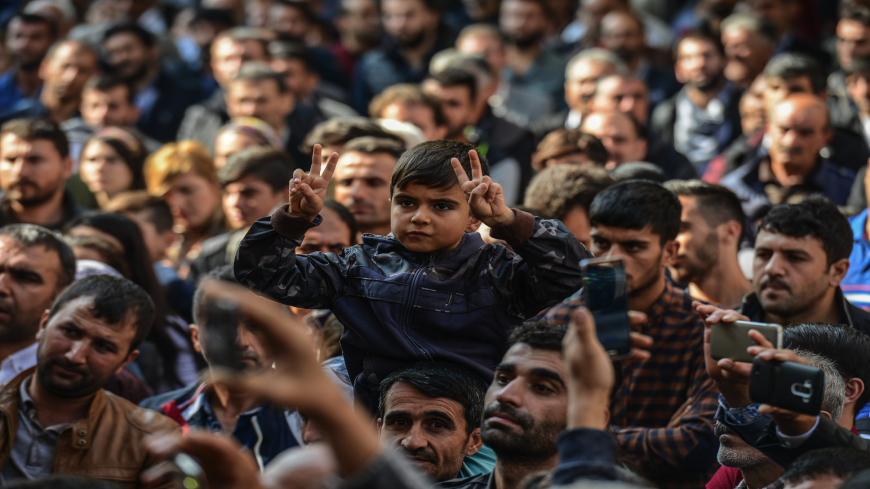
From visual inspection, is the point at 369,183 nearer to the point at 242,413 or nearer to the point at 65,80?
the point at 242,413

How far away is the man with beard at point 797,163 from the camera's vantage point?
6.71m

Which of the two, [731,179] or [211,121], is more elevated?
[731,179]

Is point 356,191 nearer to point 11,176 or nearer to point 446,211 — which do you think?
point 446,211

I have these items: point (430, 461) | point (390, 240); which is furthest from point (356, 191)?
point (430, 461)

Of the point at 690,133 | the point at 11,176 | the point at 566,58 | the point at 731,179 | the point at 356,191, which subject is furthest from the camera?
the point at 566,58

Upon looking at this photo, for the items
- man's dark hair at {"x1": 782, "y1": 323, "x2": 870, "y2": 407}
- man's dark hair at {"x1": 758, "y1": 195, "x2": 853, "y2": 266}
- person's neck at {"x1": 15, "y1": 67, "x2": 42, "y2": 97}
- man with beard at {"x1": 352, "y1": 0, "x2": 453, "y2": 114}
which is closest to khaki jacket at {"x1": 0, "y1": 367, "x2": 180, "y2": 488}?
man's dark hair at {"x1": 782, "y1": 323, "x2": 870, "y2": 407}

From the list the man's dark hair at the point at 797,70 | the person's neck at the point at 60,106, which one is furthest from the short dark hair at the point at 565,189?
the person's neck at the point at 60,106

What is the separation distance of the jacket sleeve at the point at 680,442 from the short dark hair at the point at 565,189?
4.53 ft

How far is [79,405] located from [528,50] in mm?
6975

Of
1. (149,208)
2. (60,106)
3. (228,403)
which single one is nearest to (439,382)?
(228,403)

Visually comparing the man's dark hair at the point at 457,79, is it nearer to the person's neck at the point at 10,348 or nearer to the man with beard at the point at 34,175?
the man with beard at the point at 34,175

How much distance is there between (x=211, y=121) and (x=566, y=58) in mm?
3743

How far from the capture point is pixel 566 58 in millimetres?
10289

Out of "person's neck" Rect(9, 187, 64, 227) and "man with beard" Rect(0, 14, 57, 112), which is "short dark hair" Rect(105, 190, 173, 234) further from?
"man with beard" Rect(0, 14, 57, 112)
